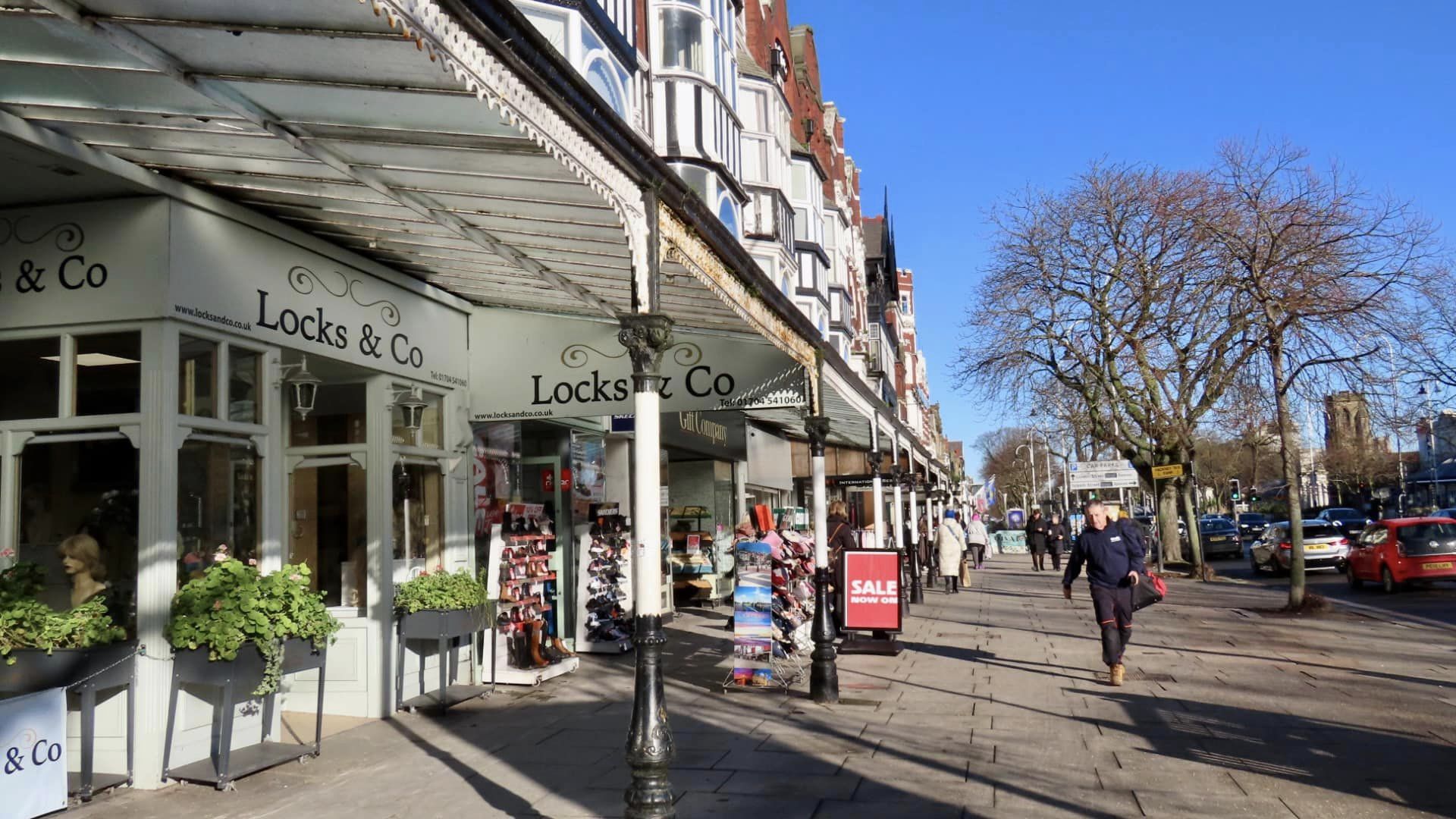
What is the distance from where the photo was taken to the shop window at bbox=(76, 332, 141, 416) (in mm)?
7344

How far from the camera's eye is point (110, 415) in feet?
24.1

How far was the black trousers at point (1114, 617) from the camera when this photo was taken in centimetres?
1103

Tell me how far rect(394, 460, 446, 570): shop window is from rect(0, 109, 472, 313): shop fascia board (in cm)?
173

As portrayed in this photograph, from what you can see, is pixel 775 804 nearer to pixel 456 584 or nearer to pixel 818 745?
pixel 818 745

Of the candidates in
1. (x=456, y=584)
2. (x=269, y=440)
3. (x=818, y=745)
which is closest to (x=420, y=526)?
(x=456, y=584)

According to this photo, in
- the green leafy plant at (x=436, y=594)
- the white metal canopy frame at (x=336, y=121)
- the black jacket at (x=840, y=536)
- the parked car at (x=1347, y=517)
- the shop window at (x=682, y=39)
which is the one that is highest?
the shop window at (x=682, y=39)

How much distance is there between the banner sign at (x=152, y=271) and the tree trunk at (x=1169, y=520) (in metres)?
26.5

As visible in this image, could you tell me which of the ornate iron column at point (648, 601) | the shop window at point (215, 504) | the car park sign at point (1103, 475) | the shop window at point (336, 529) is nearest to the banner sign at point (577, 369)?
the shop window at point (336, 529)

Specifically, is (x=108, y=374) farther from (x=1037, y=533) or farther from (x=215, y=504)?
(x=1037, y=533)

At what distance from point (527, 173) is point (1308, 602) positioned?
15875 mm

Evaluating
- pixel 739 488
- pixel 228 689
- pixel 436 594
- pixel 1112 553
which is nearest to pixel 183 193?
pixel 228 689

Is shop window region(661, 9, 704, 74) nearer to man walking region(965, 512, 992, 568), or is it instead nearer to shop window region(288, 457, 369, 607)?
shop window region(288, 457, 369, 607)

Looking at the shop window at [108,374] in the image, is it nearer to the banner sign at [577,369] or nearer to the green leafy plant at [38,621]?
the green leafy plant at [38,621]

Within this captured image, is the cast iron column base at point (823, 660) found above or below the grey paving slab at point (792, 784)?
above
